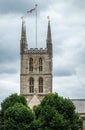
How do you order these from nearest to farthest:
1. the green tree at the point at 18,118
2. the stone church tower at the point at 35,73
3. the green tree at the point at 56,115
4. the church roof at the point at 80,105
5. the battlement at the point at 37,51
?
the green tree at the point at 18,118 < the green tree at the point at 56,115 < the stone church tower at the point at 35,73 < the battlement at the point at 37,51 < the church roof at the point at 80,105

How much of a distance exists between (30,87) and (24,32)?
1328cm

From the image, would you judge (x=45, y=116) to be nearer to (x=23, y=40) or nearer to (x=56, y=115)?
(x=56, y=115)

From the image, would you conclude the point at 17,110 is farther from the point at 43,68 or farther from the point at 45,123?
the point at 43,68

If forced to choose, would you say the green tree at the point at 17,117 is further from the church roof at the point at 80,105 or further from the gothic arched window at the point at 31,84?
the church roof at the point at 80,105

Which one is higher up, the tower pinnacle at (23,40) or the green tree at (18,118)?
the tower pinnacle at (23,40)

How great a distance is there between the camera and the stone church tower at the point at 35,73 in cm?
15312

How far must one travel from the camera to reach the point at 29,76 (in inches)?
6063

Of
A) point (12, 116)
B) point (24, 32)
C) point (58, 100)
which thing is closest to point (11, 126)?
point (12, 116)

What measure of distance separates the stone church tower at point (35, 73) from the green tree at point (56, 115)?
58.0 ft

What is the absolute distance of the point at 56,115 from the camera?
129750mm

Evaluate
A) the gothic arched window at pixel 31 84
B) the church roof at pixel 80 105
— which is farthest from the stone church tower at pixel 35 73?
the church roof at pixel 80 105

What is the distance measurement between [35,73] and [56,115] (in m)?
25.9

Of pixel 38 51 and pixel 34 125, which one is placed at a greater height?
pixel 38 51

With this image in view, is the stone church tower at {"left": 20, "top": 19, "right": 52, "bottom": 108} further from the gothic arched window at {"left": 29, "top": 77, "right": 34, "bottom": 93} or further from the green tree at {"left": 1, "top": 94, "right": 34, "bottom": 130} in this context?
the green tree at {"left": 1, "top": 94, "right": 34, "bottom": 130}
